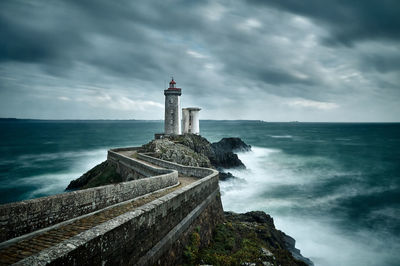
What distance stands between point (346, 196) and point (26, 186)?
38597mm

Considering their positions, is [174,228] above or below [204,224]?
above

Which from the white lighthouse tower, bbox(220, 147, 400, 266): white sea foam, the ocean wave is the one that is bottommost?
bbox(220, 147, 400, 266): white sea foam

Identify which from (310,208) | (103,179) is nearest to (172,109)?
(103,179)

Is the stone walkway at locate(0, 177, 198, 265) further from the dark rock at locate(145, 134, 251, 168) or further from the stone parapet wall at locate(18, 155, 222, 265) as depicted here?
the dark rock at locate(145, 134, 251, 168)

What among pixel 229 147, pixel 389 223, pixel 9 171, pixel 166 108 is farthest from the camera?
pixel 229 147

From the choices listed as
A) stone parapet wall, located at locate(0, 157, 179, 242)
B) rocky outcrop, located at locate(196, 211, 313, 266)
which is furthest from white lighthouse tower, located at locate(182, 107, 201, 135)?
→ stone parapet wall, located at locate(0, 157, 179, 242)

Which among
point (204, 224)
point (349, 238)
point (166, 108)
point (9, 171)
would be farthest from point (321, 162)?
point (9, 171)

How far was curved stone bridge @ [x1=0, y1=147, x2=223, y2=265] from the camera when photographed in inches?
147

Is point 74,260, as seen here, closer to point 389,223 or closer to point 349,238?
point 349,238

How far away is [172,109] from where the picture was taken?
31625 mm

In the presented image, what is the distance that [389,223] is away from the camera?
1950cm

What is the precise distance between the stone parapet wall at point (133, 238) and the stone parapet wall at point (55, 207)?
2473mm

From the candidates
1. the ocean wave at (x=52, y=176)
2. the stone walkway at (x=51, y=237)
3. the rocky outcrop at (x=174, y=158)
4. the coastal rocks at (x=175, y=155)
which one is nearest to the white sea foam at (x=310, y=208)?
the rocky outcrop at (x=174, y=158)

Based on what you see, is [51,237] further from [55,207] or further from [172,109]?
[172,109]
